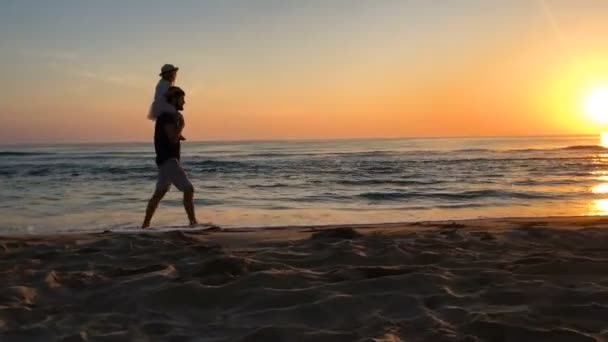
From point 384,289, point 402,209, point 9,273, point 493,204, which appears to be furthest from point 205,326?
point 493,204

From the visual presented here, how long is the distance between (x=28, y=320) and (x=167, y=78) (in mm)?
4129

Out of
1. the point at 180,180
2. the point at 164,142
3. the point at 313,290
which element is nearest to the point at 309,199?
the point at 180,180

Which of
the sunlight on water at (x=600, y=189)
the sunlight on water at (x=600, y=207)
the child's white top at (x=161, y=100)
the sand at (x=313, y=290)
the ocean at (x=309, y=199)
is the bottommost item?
the ocean at (x=309, y=199)

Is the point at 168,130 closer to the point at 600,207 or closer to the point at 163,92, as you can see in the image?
the point at 163,92

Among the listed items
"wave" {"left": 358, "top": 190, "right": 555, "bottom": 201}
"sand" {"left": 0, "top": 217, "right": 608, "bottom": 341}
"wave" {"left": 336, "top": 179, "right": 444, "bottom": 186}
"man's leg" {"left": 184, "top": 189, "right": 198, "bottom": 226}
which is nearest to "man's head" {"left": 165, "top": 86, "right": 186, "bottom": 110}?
"man's leg" {"left": 184, "top": 189, "right": 198, "bottom": 226}

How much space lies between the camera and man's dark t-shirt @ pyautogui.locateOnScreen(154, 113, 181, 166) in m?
6.71

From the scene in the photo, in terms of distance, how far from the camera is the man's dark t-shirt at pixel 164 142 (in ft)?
22.0

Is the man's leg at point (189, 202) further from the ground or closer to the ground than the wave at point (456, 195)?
further from the ground

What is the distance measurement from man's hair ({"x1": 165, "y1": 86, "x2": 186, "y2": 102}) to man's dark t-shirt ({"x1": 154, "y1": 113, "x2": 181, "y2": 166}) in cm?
20

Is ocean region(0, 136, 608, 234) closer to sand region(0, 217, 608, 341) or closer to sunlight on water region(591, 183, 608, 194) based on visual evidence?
sunlight on water region(591, 183, 608, 194)

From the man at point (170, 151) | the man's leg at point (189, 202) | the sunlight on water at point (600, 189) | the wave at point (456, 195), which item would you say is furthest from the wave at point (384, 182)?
the man at point (170, 151)

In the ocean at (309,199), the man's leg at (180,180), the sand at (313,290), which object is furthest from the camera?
the ocean at (309,199)

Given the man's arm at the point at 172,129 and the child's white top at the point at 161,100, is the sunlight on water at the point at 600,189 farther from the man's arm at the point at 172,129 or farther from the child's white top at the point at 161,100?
the child's white top at the point at 161,100

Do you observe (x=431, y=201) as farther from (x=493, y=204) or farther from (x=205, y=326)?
(x=205, y=326)
